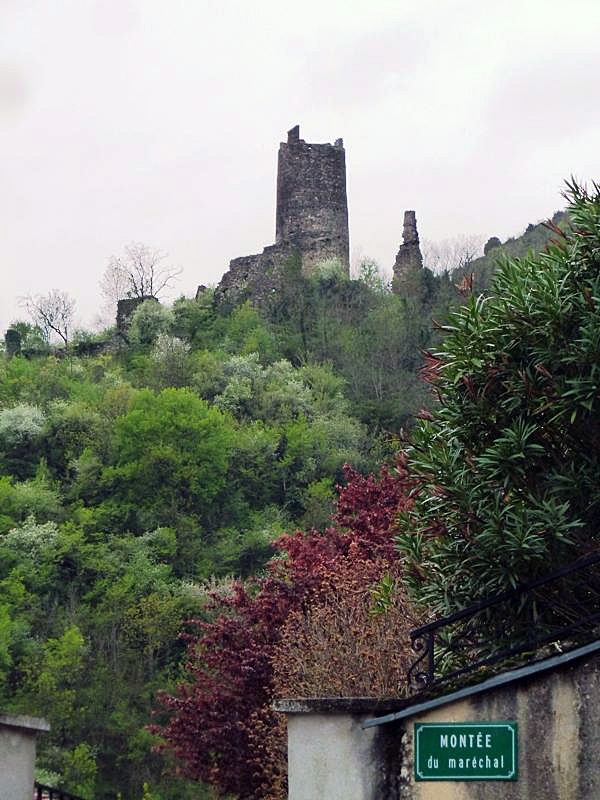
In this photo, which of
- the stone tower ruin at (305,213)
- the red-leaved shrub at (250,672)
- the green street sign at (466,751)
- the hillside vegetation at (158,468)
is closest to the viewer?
the green street sign at (466,751)

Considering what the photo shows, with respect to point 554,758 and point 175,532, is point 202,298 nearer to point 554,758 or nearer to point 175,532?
point 175,532

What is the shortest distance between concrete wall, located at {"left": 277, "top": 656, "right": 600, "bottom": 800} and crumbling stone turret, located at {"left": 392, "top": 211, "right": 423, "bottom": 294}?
67408mm

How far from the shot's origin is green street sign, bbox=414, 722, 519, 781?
1173 centimetres

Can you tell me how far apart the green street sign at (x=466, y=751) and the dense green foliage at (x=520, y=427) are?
11.3 feet

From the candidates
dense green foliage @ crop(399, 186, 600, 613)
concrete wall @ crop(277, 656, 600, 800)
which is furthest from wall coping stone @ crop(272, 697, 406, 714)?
dense green foliage @ crop(399, 186, 600, 613)

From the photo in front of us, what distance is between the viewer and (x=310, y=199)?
7781 cm

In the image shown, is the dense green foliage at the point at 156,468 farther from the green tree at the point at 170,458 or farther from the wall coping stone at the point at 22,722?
the wall coping stone at the point at 22,722

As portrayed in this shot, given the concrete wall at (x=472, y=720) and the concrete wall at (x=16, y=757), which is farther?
the concrete wall at (x=16, y=757)

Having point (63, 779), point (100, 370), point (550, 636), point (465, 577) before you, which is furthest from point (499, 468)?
point (100, 370)

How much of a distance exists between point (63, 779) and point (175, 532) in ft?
56.9

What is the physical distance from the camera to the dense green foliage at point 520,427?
50.4 feet

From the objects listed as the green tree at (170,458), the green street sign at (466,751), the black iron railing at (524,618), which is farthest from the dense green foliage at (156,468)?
the green street sign at (466,751)

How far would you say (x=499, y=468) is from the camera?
1560 centimetres

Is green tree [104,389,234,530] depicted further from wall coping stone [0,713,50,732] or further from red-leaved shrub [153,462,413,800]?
wall coping stone [0,713,50,732]
